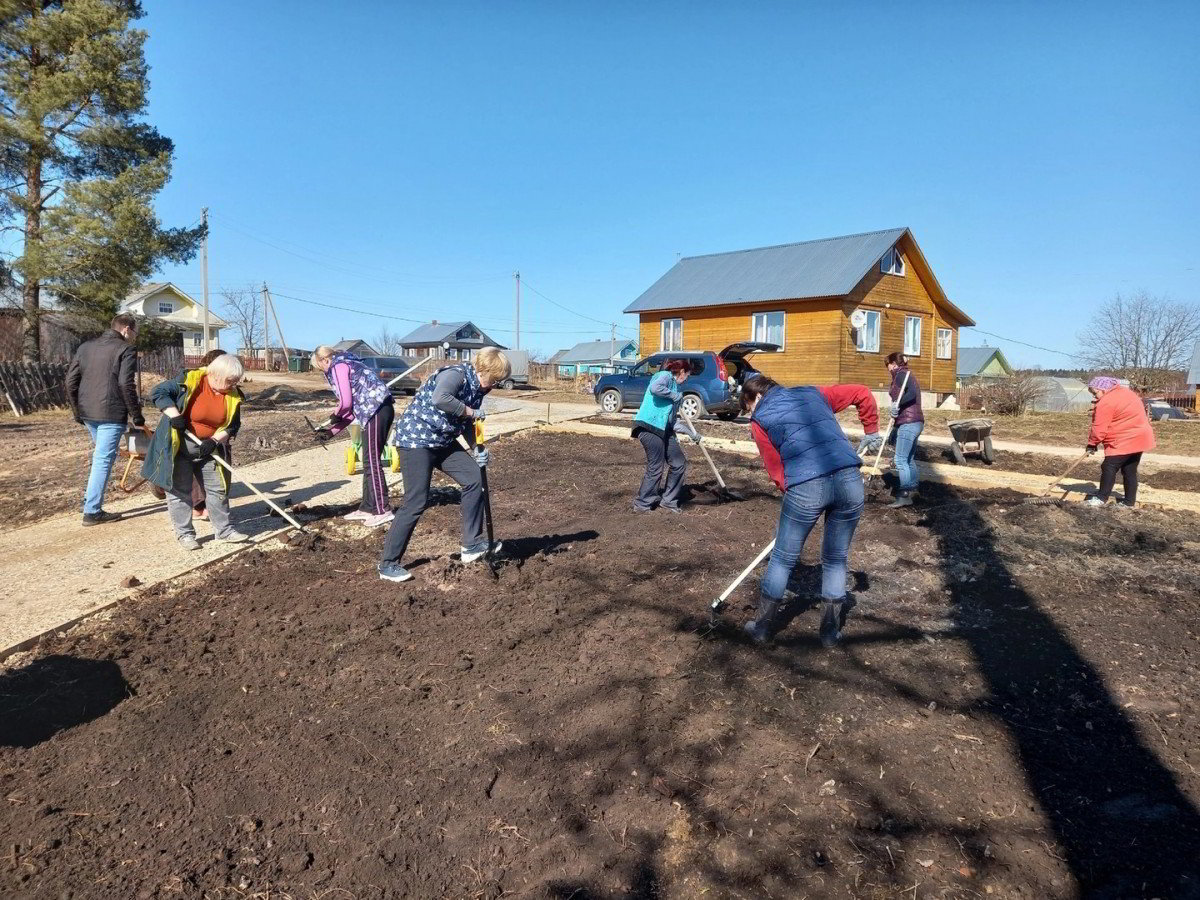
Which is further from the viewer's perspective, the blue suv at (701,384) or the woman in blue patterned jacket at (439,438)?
the blue suv at (701,384)

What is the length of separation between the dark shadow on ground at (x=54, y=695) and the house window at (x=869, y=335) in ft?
77.2

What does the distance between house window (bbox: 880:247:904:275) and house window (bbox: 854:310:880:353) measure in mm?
1659

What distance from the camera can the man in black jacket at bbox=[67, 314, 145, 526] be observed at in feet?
20.0

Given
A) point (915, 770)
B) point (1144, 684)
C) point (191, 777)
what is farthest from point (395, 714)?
point (1144, 684)

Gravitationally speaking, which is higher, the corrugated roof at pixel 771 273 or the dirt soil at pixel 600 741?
the corrugated roof at pixel 771 273

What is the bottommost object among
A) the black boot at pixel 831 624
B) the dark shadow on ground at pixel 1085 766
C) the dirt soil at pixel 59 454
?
the dark shadow on ground at pixel 1085 766

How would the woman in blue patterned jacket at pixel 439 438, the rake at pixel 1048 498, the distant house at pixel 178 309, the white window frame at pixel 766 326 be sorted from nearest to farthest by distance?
the woman in blue patterned jacket at pixel 439 438, the rake at pixel 1048 498, the white window frame at pixel 766 326, the distant house at pixel 178 309

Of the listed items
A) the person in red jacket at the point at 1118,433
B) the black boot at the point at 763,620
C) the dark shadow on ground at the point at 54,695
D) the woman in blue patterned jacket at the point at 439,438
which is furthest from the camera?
the person in red jacket at the point at 1118,433

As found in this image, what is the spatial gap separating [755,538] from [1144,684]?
10.1ft

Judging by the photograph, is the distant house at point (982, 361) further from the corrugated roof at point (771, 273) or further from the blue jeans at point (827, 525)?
the blue jeans at point (827, 525)

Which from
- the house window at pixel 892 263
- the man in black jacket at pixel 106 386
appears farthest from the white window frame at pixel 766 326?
the man in black jacket at pixel 106 386

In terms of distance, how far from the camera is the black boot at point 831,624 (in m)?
4.07

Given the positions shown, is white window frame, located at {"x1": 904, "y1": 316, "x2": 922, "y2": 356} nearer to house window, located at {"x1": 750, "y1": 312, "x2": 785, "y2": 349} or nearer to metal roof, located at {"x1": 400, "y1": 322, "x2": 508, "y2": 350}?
house window, located at {"x1": 750, "y1": 312, "x2": 785, "y2": 349}

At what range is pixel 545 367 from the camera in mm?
39031
